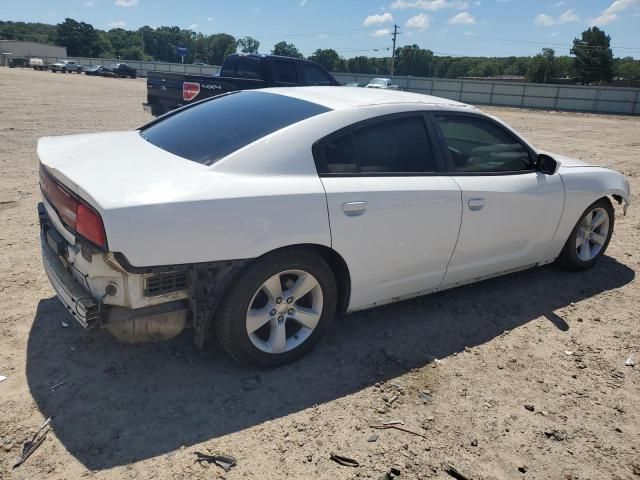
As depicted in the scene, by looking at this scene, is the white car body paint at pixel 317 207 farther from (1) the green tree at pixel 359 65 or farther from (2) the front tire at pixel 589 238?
(1) the green tree at pixel 359 65

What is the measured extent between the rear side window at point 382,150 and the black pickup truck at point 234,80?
275 inches

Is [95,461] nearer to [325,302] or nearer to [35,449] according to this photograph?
[35,449]

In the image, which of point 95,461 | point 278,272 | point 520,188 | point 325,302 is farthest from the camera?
point 520,188

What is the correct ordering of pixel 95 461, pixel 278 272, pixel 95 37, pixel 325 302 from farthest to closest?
1. pixel 95 37
2. pixel 325 302
3. pixel 278 272
4. pixel 95 461

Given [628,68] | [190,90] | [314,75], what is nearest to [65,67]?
[314,75]

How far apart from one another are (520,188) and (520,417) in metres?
1.84

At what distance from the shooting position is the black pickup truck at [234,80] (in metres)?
9.91

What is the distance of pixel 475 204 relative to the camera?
373 cm

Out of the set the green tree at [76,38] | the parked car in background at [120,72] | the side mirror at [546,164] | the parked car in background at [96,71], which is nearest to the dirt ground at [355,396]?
the side mirror at [546,164]

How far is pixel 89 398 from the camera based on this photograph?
282 centimetres

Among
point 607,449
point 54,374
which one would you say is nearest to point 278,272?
point 54,374

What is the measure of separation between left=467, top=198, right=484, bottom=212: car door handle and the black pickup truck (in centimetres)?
717

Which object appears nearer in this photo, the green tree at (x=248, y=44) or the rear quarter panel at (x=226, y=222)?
the rear quarter panel at (x=226, y=222)

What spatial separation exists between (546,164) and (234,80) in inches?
283
